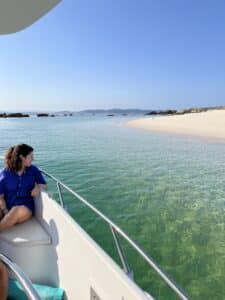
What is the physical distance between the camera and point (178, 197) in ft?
23.6

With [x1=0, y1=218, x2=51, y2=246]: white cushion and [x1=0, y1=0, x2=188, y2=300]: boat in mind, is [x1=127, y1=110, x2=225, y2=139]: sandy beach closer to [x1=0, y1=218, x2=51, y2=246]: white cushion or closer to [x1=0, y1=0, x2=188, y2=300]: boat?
[x1=0, y1=218, x2=51, y2=246]: white cushion

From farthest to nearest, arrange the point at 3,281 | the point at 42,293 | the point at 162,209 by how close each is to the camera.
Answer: the point at 162,209 → the point at 42,293 → the point at 3,281

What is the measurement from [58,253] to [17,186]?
1.04m

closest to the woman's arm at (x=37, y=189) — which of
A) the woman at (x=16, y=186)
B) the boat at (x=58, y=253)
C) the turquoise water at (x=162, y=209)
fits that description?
the woman at (x=16, y=186)

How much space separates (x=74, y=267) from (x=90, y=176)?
22.8 feet

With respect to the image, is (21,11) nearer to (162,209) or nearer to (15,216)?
(15,216)

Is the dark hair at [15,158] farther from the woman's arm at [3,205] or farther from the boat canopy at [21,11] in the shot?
the boat canopy at [21,11]

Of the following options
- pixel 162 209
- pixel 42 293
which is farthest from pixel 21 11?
pixel 162 209

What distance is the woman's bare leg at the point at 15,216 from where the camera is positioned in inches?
123

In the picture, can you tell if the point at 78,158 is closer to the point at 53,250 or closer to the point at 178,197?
the point at 178,197

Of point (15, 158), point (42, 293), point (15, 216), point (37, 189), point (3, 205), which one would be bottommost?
point (42, 293)

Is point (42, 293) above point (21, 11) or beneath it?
beneath

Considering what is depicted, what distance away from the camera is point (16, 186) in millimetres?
3320

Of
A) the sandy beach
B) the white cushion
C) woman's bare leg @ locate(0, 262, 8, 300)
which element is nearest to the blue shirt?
the white cushion
